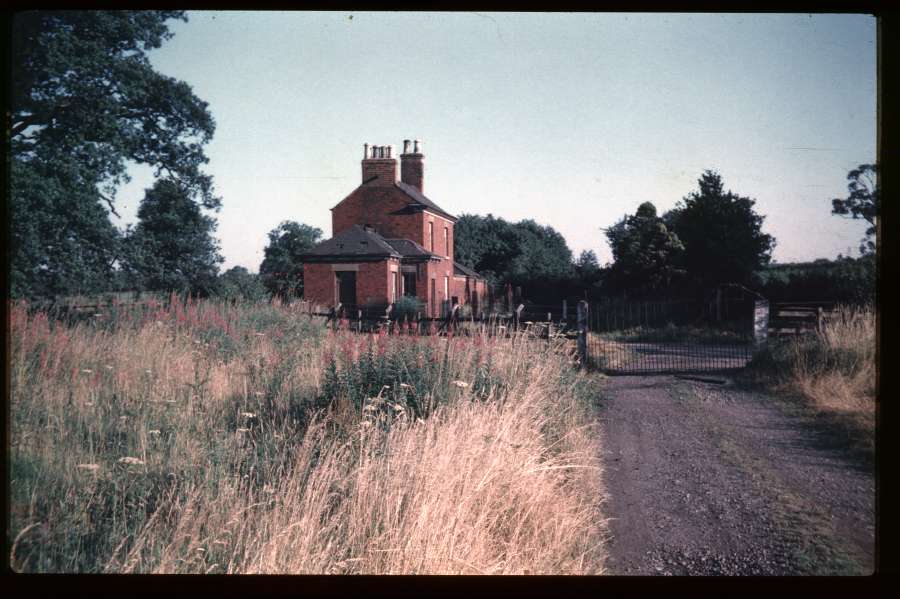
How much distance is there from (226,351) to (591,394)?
17.2 ft

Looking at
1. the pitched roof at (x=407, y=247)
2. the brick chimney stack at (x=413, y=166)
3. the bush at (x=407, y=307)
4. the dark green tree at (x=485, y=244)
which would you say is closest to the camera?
the bush at (x=407, y=307)

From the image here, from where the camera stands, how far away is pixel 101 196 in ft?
24.8

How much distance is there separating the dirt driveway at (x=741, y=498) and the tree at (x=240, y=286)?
8484 millimetres

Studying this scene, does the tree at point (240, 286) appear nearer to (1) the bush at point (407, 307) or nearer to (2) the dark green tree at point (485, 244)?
(1) the bush at point (407, 307)

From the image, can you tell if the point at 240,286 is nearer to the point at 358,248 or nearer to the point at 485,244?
the point at 358,248

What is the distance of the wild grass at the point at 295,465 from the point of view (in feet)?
8.41

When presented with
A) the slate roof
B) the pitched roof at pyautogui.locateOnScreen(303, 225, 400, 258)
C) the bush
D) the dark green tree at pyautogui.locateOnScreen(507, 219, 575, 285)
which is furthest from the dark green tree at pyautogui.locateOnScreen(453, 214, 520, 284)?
the bush

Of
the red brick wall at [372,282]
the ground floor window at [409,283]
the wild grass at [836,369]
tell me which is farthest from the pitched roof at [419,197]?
the wild grass at [836,369]

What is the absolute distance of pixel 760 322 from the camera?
11.2 m

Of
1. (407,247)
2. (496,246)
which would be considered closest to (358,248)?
(407,247)

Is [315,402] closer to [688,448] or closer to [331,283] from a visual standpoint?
[688,448]

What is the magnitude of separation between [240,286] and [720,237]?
18113mm

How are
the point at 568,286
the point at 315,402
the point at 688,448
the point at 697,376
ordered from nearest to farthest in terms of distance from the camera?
the point at 315,402
the point at 688,448
the point at 697,376
the point at 568,286
